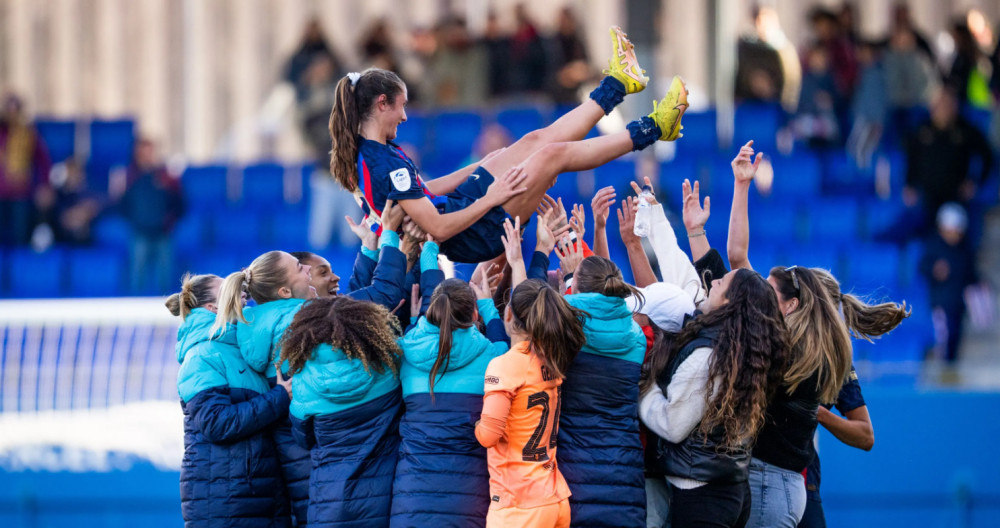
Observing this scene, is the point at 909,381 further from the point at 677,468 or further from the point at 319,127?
the point at 319,127

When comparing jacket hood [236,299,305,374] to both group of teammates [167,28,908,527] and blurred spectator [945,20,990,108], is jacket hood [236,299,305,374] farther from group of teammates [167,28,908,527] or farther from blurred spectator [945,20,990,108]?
blurred spectator [945,20,990,108]

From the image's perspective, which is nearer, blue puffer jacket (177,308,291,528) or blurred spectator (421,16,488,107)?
blue puffer jacket (177,308,291,528)

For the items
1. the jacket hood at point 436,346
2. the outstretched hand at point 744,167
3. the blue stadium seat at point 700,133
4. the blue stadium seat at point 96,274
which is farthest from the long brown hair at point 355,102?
the blue stadium seat at point 700,133

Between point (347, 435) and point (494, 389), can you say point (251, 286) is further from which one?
point (494, 389)

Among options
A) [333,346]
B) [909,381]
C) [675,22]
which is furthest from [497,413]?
[675,22]

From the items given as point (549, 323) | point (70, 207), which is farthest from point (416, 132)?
point (549, 323)

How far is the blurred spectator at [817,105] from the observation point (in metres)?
10.1

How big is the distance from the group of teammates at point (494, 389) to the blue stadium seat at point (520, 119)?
21.0 ft

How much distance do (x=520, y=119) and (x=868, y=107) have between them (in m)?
3.39

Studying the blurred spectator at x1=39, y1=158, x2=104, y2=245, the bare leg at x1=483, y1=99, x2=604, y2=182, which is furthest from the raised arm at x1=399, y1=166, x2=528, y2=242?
the blurred spectator at x1=39, y1=158, x2=104, y2=245

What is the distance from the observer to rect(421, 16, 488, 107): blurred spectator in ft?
36.9

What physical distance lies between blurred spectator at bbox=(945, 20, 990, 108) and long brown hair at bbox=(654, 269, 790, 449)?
24.7ft

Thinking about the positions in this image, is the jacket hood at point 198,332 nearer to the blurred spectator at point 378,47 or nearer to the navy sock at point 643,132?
the navy sock at point 643,132

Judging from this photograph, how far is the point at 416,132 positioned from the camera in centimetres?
1103
